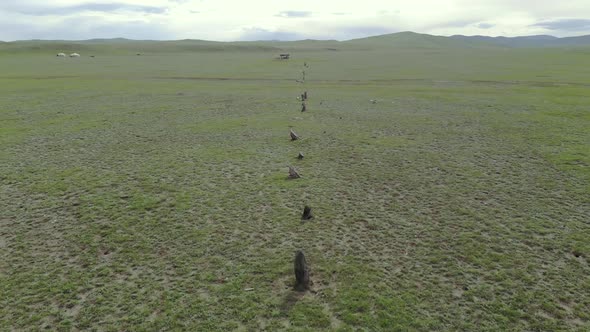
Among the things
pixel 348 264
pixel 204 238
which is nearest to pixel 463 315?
pixel 348 264

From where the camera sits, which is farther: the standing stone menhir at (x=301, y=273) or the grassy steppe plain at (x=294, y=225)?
the standing stone menhir at (x=301, y=273)

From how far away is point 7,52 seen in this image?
185000 mm

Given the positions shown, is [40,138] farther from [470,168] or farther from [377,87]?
[377,87]

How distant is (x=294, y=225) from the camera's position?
1591 centimetres

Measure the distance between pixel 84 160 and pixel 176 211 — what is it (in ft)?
36.8

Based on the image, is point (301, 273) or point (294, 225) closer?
point (301, 273)

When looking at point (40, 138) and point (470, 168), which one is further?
point (40, 138)

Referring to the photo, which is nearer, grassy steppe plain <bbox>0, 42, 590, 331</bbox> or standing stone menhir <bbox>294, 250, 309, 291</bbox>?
grassy steppe plain <bbox>0, 42, 590, 331</bbox>

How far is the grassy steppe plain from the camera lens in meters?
11.0

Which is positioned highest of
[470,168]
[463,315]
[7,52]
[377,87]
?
[7,52]

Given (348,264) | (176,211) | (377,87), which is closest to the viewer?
(348,264)

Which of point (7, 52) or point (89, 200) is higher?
point (7, 52)

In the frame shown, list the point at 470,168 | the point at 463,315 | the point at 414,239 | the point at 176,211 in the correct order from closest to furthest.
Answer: the point at 463,315
the point at 414,239
the point at 176,211
the point at 470,168

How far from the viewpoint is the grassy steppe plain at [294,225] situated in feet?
36.1
